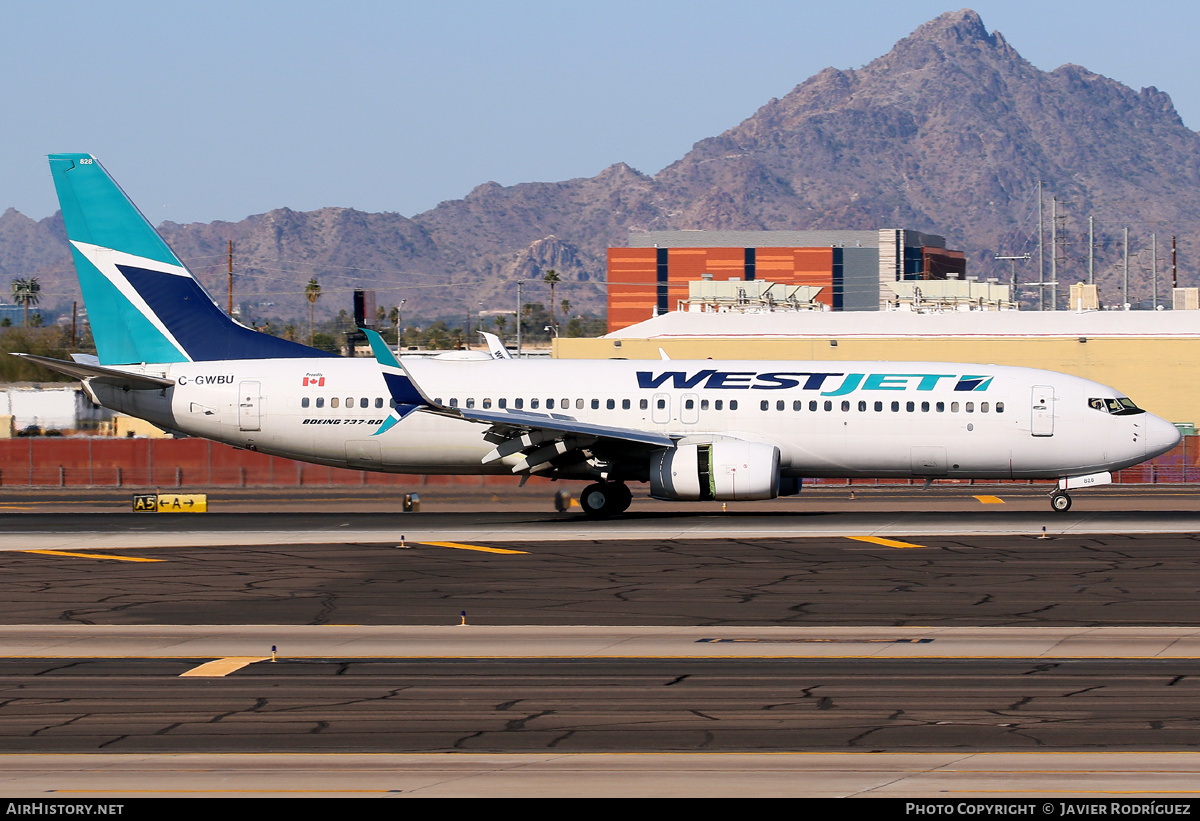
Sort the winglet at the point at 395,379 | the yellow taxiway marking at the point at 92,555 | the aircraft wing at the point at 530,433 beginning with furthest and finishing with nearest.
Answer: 1. the aircraft wing at the point at 530,433
2. the winglet at the point at 395,379
3. the yellow taxiway marking at the point at 92,555

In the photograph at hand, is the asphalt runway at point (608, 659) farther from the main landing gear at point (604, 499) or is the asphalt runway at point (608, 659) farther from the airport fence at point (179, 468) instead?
the airport fence at point (179, 468)

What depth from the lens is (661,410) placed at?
116 ft

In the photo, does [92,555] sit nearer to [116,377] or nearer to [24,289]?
[116,377]

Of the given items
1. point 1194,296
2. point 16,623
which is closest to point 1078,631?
point 16,623

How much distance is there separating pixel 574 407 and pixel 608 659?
1854 centimetres

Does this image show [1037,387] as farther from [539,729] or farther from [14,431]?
[14,431]

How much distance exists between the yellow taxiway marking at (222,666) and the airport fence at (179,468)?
1390 inches

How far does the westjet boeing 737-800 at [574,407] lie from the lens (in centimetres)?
3438

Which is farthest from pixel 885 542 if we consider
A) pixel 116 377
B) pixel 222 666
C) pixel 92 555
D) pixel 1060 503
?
pixel 116 377

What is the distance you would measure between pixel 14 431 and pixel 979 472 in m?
53.4

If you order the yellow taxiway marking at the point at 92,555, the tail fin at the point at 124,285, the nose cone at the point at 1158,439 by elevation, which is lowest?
the yellow taxiway marking at the point at 92,555

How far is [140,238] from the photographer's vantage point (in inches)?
1463

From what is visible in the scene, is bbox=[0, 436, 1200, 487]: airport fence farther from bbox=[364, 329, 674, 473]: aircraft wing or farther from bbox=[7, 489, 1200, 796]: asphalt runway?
bbox=[7, 489, 1200, 796]: asphalt runway

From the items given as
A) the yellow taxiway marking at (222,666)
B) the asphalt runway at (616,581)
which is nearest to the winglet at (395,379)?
the asphalt runway at (616,581)
